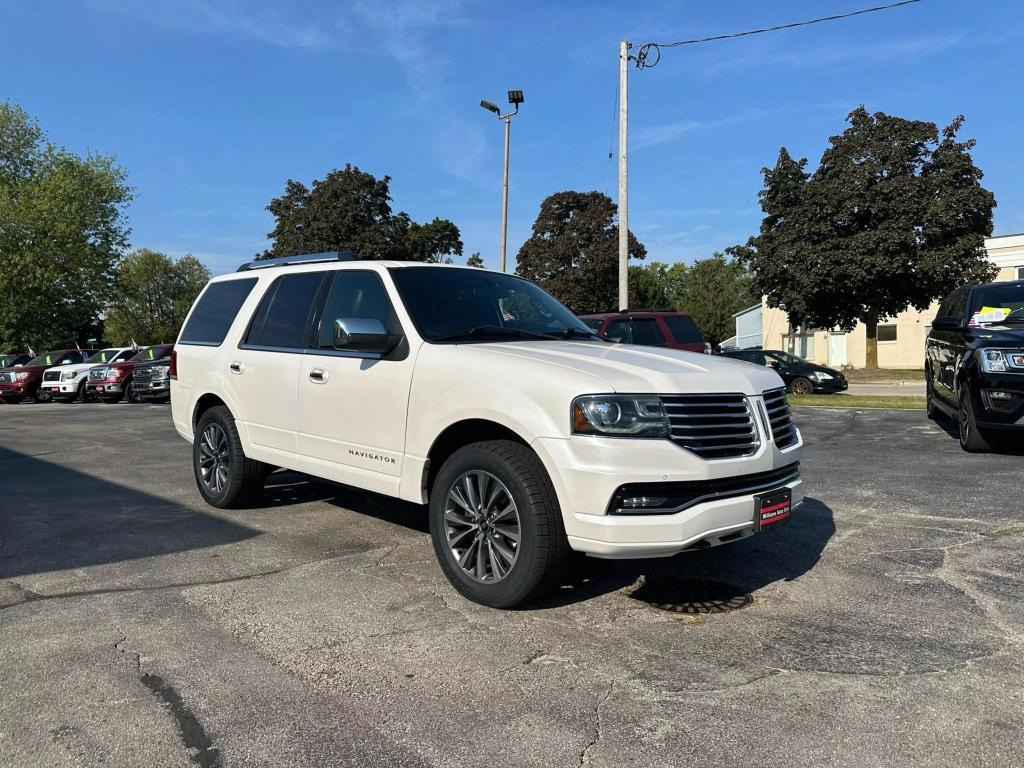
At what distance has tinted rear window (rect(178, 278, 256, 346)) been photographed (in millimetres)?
6070

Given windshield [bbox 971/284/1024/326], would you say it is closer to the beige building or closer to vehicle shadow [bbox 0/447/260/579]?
vehicle shadow [bbox 0/447/260/579]

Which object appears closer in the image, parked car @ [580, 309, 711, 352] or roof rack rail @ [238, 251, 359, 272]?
roof rack rail @ [238, 251, 359, 272]

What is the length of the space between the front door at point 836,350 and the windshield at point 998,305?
34.6 metres

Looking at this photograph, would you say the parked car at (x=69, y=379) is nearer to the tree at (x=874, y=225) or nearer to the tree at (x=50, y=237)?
the tree at (x=50, y=237)

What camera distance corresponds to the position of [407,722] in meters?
2.70

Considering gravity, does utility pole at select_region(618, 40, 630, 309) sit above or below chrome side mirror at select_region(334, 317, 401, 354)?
above

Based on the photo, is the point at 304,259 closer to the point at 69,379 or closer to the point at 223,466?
the point at 223,466

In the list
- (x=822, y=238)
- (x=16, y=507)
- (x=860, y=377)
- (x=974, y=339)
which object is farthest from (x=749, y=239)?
(x=16, y=507)

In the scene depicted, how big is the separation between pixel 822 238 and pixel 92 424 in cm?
2484

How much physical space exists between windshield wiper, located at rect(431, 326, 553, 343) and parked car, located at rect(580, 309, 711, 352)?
23.3 ft

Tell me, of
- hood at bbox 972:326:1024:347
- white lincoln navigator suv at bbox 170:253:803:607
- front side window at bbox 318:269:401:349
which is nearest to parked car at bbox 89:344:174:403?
white lincoln navigator suv at bbox 170:253:803:607

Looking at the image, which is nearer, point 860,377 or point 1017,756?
point 1017,756

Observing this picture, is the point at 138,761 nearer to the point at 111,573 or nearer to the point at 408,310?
the point at 111,573

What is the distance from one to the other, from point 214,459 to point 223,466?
198 millimetres
